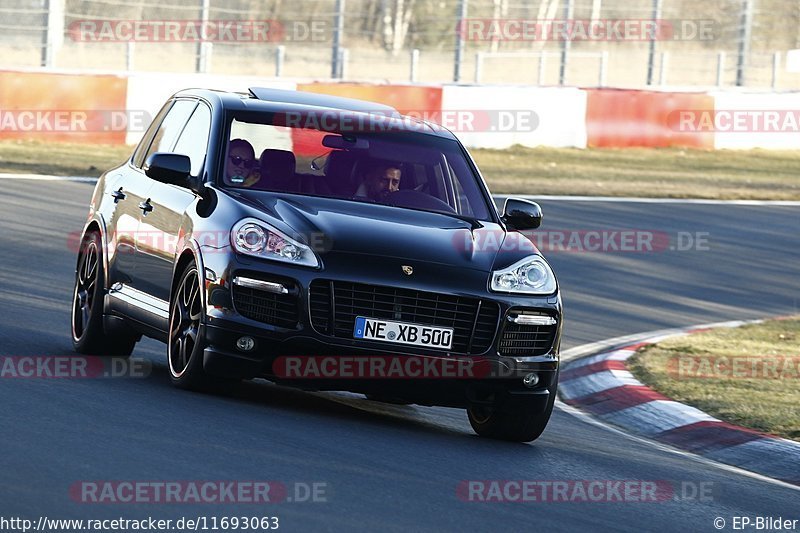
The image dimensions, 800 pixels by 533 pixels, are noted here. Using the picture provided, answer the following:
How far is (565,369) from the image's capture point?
11469 millimetres

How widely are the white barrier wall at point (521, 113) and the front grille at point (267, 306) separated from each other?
18054mm

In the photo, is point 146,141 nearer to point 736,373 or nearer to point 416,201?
point 416,201

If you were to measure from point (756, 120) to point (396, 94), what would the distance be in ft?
24.4

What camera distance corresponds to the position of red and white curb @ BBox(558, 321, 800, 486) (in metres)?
8.62

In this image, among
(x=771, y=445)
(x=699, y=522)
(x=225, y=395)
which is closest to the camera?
(x=699, y=522)

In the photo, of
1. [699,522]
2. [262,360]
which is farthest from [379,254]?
[699,522]

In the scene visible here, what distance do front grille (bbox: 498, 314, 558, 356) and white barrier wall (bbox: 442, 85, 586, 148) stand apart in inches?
695

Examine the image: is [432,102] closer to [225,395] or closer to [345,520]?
[225,395]

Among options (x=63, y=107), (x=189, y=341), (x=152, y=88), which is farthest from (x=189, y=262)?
(x=152, y=88)

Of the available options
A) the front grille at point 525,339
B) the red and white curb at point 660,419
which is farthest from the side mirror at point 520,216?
the red and white curb at point 660,419

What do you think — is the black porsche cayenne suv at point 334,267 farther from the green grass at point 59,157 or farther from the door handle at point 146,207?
the green grass at point 59,157

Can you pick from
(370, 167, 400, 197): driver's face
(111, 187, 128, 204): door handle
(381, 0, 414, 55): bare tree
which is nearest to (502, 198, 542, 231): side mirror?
(370, 167, 400, 197): driver's face

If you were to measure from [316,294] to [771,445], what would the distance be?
9.19 feet

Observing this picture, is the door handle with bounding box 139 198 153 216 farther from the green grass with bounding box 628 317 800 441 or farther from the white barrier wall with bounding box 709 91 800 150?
the white barrier wall with bounding box 709 91 800 150
